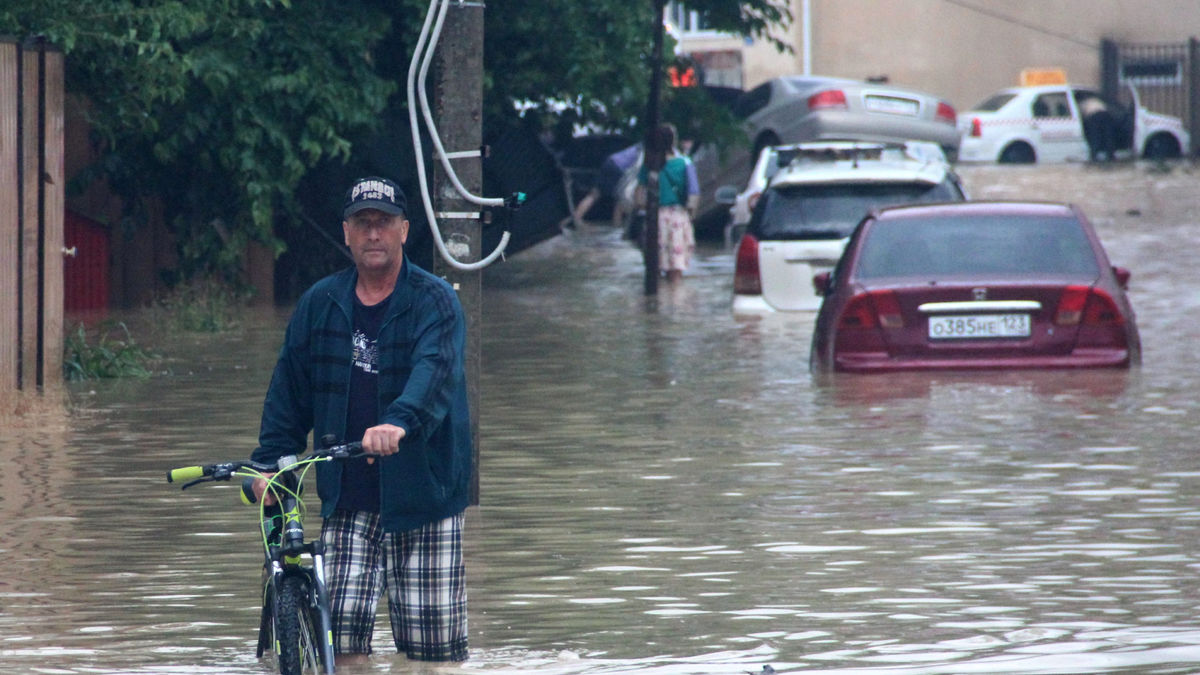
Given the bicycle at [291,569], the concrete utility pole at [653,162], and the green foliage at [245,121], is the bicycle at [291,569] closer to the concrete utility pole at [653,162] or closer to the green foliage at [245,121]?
the green foliage at [245,121]

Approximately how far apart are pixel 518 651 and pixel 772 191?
482 inches

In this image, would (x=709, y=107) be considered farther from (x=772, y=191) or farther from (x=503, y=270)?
(x=772, y=191)

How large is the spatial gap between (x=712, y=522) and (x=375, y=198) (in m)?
3.68

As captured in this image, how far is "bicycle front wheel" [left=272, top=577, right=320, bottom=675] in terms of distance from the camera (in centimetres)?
603

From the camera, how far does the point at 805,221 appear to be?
1903 centimetres

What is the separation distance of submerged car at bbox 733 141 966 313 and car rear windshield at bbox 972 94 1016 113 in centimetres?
2419

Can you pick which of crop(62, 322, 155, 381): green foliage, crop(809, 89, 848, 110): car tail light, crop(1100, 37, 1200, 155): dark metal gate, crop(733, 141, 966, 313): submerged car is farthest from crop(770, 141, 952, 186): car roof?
crop(1100, 37, 1200, 155): dark metal gate

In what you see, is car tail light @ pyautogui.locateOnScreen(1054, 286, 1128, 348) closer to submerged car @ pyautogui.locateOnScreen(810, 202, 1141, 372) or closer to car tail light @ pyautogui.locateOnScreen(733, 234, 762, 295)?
submerged car @ pyautogui.locateOnScreen(810, 202, 1141, 372)

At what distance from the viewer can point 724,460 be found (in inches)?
458

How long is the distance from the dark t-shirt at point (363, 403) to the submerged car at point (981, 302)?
25.6 feet

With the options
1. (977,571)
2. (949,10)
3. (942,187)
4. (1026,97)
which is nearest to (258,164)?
(942,187)

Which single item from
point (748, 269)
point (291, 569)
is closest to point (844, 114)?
point (748, 269)

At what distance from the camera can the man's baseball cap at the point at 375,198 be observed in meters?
6.38

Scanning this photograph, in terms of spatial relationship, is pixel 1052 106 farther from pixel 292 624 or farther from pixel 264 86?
pixel 292 624
